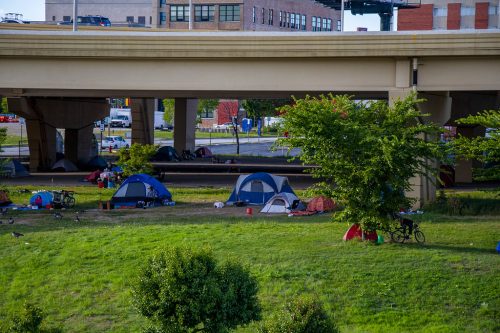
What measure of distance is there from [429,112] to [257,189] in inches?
287

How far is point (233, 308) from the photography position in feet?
48.6

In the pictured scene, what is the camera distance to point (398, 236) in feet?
79.7

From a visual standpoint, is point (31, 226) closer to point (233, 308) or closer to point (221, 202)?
point (221, 202)

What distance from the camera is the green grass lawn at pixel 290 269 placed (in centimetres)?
1938

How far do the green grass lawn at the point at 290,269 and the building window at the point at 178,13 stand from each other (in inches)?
2936

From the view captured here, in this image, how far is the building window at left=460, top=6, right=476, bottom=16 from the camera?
85.9 m

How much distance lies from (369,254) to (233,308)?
8.34 m

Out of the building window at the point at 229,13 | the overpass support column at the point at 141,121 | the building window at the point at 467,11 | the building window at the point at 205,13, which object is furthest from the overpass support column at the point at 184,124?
the building window at the point at 467,11

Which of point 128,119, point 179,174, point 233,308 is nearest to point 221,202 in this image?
point 179,174

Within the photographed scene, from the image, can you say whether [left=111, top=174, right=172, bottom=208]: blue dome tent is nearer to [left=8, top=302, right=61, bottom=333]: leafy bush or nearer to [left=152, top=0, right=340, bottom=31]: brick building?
[left=8, top=302, right=61, bottom=333]: leafy bush

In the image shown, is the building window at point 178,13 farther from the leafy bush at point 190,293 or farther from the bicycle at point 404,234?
the leafy bush at point 190,293

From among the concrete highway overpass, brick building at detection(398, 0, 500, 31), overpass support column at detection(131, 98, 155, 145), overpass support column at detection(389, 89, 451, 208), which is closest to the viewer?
the concrete highway overpass

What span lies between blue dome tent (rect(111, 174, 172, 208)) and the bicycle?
13.0 metres

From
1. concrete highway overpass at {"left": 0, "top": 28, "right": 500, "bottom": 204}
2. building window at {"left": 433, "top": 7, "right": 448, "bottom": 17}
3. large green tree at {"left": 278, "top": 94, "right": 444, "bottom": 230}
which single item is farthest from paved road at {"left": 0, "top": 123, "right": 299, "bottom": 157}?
large green tree at {"left": 278, "top": 94, "right": 444, "bottom": 230}
